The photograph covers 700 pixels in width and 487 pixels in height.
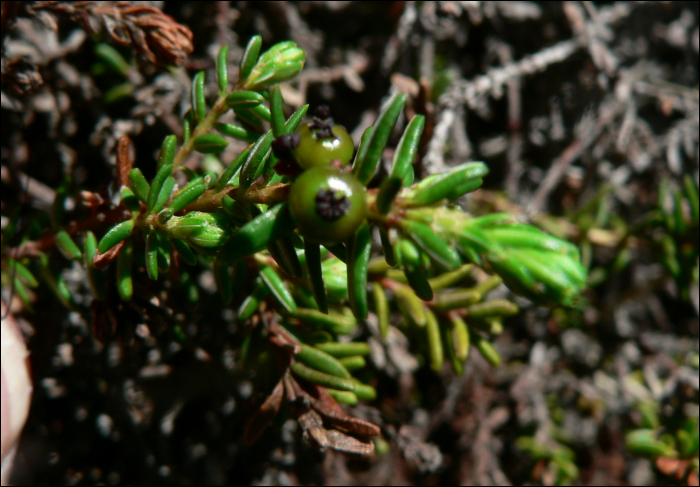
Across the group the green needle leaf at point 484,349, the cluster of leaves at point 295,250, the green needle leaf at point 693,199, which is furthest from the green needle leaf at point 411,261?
the green needle leaf at point 693,199

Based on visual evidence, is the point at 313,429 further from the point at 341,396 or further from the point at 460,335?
the point at 460,335

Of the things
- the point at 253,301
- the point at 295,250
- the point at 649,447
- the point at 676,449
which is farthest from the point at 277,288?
the point at 676,449

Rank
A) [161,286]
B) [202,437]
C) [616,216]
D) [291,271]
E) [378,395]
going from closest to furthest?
[291,271] → [161,286] → [202,437] → [378,395] → [616,216]

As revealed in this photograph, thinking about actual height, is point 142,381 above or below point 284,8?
below

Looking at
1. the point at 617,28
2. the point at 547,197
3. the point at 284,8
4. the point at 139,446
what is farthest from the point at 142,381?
the point at 617,28

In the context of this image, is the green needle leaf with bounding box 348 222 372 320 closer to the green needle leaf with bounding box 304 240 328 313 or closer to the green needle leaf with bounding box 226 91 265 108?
the green needle leaf with bounding box 304 240 328 313

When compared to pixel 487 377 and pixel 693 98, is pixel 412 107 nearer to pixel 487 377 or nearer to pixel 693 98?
pixel 487 377
